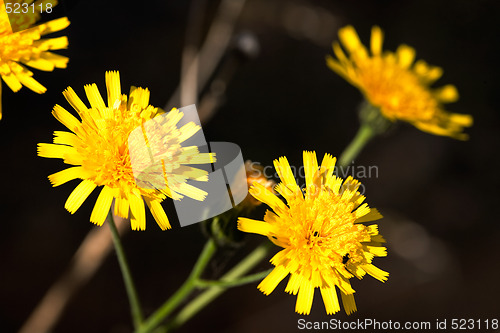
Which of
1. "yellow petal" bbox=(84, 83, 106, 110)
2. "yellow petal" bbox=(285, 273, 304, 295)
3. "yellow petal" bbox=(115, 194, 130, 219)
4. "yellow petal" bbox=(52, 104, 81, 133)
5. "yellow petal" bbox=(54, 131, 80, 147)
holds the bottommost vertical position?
"yellow petal" bbox=(285, 273, 304, 295)

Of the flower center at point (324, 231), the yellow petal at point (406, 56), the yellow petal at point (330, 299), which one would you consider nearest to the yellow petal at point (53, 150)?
the flower center at point (324, 231)

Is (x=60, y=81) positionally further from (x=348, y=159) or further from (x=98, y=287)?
(x=348, y=159)

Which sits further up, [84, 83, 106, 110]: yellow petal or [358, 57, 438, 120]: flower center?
[84, 83, 106, 110]: yellow petal

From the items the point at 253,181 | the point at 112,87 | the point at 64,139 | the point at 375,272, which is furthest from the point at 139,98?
the point at 375,272

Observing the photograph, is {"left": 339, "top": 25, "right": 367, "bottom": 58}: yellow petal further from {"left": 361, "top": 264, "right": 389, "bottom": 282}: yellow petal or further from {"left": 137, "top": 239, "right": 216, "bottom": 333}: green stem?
{"left": 137, "top": 239, "right": 216, "bottom": 333}: green stem

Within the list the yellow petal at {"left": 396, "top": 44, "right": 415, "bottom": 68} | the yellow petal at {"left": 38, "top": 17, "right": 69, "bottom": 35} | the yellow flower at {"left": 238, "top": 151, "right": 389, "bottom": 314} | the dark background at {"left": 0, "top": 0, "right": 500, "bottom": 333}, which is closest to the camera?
the yellow flower at {"left": 238, "top": 151, "right": 389, "bottom": 314}

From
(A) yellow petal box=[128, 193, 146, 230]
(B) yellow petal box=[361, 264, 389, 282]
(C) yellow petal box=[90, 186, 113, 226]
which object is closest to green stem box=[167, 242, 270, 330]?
(B) yellow petal box=[361, 264, 389, 282]
